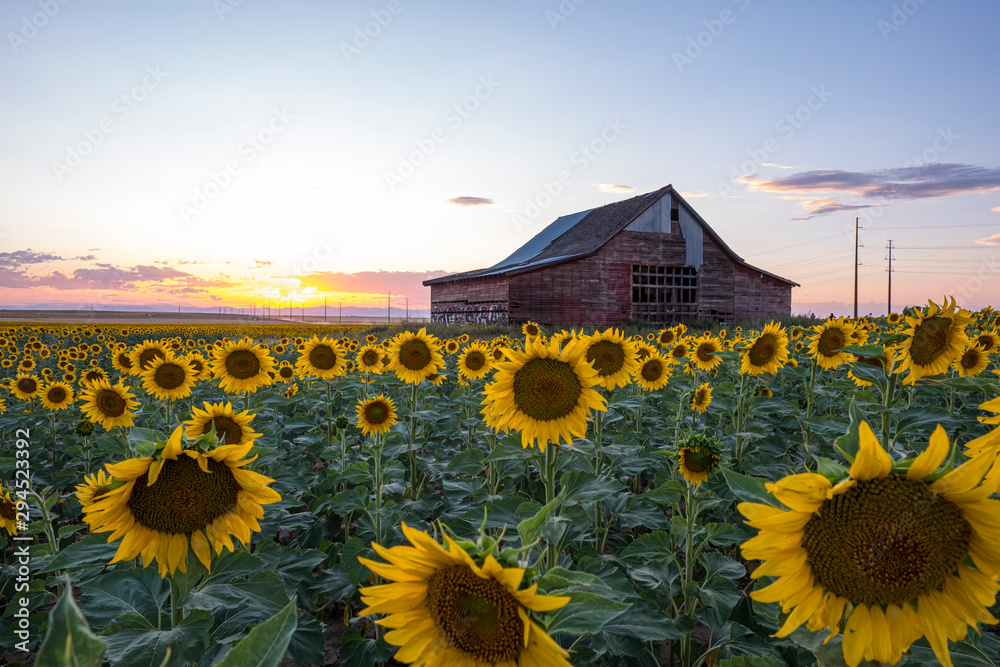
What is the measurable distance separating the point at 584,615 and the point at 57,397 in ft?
27.3

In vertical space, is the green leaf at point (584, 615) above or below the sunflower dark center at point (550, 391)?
below

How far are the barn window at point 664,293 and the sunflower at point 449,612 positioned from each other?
93.3ft

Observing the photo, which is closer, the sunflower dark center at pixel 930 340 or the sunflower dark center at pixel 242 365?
the sunflower dark center at pixel 930 340

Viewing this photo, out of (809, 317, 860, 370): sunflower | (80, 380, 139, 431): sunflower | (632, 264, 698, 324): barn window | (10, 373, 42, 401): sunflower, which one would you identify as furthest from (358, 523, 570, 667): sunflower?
(632, 264, 698, 324): barn window

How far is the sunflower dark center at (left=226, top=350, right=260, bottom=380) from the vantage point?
231 inches

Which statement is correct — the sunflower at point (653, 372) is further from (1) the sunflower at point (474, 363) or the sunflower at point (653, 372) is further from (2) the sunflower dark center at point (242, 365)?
(2) the sunflower dark center at point (242, 365)

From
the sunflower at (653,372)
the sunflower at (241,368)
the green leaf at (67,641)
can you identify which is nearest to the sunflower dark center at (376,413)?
the sunflower at (241,368)

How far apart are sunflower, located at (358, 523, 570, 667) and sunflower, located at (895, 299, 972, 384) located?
317 cm

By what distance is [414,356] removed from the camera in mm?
Answer: 6238

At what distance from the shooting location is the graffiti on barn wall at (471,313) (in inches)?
1085

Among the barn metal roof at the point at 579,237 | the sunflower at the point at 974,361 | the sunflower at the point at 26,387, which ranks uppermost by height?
the barn metal roof at the point at 579,237

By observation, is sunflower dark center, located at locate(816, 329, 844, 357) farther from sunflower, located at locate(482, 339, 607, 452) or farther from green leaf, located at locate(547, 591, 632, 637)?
green leaf, located at locate(547, 591, 632, 637)

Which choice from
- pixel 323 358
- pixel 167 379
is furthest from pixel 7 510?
pixel 323 358

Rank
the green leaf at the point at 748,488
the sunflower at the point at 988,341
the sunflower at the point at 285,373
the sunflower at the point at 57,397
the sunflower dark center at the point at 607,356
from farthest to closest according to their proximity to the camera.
A: the sunflower at the point at 285,373 → the sunflower at the point at 57,397 → the sunflower at the point at 988,341 → the sunflower dark center at the point at 607,356 → the green leaf at the point at 748,488
